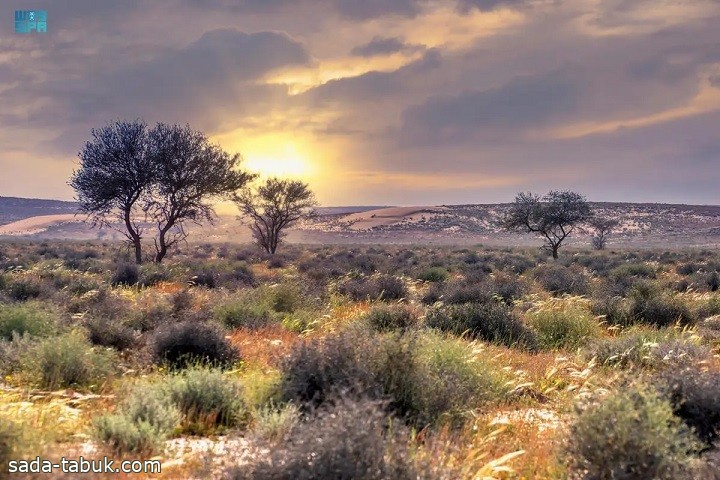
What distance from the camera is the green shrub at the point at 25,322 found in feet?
31.9

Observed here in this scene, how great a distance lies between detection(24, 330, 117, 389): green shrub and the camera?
23.9 feet

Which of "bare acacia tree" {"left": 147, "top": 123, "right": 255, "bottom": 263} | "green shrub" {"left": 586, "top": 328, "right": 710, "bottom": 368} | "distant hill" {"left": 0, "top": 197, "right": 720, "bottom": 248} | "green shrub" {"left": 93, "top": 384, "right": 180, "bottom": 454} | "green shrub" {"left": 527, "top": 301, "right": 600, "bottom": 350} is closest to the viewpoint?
"green shrub" {"left": 93, "top": 384, "right": 180, "bottom": 454}

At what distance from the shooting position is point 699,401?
223 inches

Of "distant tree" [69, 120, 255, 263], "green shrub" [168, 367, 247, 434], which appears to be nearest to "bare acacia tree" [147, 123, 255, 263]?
"distant tree" [69, 120, 255, 263]

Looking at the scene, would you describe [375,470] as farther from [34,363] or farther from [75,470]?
[34,363]

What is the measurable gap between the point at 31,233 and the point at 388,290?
562 ft

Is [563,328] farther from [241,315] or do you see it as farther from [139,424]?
[139,424]

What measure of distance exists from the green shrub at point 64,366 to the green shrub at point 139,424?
6.08 ft

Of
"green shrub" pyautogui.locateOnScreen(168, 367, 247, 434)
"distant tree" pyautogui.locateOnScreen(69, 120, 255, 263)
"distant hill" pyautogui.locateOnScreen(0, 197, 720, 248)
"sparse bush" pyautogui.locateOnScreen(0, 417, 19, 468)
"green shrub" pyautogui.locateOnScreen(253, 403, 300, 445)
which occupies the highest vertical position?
"distant tree" pyautogui.locateOnScreen(69, 120, 255, 263)

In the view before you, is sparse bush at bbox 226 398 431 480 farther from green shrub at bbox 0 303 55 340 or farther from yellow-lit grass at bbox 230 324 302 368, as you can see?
green shrub at bbox 0 303 55 340

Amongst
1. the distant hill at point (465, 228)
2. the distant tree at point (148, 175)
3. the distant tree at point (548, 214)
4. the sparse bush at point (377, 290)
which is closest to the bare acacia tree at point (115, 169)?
the distant tree at point (148, 175)

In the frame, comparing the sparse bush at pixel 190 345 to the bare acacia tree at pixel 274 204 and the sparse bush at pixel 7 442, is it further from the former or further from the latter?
the bare acacia tree at pixel 274 204

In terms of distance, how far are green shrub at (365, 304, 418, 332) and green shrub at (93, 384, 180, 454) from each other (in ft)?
20.9

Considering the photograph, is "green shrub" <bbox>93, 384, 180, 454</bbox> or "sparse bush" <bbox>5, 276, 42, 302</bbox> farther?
"sparse bush" <bbox>5, 276, 42, 302</bbox>
